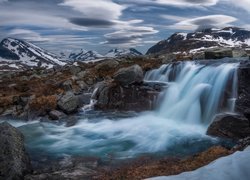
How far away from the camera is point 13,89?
49.7 metres

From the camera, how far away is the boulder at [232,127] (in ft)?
72.6

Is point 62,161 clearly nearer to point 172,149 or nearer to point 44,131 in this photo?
point 172,149

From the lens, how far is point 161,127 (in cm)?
2761

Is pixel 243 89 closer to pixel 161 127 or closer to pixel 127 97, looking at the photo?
pixel 161 127

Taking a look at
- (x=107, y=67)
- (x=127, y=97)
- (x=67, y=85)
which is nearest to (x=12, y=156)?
(x=127, y=97)

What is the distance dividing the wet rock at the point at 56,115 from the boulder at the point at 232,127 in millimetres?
15777

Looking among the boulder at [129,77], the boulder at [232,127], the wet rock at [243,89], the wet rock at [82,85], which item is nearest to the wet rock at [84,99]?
the boulder at [129,77]

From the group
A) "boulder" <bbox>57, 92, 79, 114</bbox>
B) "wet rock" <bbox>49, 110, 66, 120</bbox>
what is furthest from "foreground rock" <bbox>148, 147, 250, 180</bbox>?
"boulder" <bbox>57, 92, 79, 114</bbox>

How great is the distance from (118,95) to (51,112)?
6873mm

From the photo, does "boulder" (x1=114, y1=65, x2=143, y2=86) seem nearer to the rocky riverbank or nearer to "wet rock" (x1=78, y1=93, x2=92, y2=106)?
the rocky riverbank

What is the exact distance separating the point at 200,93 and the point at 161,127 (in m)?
5.77

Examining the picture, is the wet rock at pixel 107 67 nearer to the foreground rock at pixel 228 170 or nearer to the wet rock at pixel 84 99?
the wet rock at pixel 84 99

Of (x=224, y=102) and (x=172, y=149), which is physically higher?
(x=224, y=102)

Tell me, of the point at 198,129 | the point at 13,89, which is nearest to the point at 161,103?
the point at 198,129
